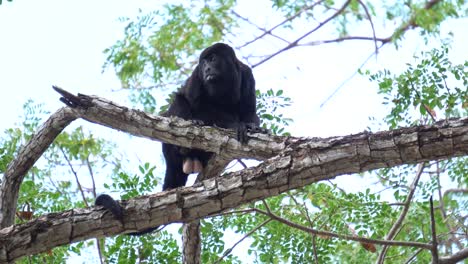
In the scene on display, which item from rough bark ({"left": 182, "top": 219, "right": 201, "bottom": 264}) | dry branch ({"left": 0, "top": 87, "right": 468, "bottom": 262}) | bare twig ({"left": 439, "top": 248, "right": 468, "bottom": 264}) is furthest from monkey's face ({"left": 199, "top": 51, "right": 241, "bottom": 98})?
bare twig ({"left": 439, "top": 248, "right": 468, "bottom": 264})

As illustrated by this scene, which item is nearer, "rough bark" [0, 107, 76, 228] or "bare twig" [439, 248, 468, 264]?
"bare twig" [439, 248, 468, 264]

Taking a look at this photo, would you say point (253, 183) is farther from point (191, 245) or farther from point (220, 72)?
point (220, 72)

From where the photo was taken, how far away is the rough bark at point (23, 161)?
499 centimetres

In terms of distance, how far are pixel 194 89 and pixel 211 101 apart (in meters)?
0.19

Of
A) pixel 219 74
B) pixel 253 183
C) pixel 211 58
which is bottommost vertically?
pixel 253 183

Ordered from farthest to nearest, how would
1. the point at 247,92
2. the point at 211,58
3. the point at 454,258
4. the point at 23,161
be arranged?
the point at 211,58
the point at 247,92
the point at 23,161
the point at 454,258

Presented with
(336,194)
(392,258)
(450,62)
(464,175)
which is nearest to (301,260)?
(336,194)

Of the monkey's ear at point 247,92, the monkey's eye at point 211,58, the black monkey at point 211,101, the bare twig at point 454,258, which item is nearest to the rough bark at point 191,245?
the black monkey at point 211,101

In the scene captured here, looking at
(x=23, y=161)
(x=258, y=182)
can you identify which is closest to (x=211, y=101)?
(x=23, y=161)

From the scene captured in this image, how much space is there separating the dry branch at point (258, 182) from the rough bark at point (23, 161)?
2.53ft

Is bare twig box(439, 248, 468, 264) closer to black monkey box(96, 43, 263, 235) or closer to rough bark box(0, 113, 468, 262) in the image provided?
rough bark box(0, 113, 468, 262)

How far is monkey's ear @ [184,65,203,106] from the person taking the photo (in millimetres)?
6379

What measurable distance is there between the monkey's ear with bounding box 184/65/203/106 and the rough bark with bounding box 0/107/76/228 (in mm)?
1416

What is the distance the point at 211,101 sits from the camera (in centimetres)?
655
